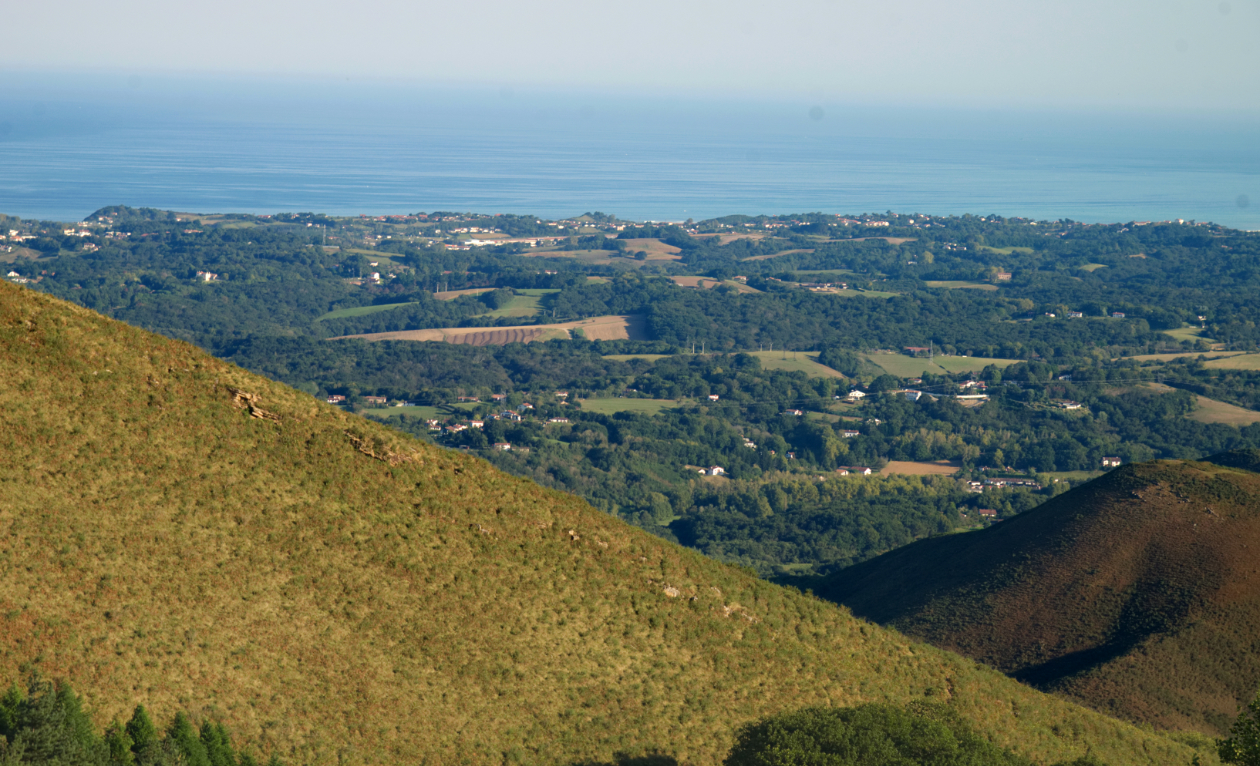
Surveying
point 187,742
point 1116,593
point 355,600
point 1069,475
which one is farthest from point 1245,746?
point 1069,475

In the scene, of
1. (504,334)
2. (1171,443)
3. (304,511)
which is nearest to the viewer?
(304,511)

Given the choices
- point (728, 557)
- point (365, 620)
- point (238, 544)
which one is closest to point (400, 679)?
point (365, 620)

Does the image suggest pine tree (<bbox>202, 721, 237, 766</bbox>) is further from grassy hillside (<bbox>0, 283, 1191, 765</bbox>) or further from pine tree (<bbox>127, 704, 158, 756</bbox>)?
grassy hillside (<bbox>0, 283, 1191, 765</bbox>)

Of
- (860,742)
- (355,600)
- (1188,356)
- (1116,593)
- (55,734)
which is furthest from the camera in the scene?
(1188,356)

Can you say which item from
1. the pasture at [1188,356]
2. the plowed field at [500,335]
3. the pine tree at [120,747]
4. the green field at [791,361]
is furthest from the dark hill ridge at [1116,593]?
the plowed field at [500,335]

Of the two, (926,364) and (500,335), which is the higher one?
(926,364)

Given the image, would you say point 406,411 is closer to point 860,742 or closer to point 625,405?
point 625,405

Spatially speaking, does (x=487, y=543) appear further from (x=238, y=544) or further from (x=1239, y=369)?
(x=1239, y=369)
